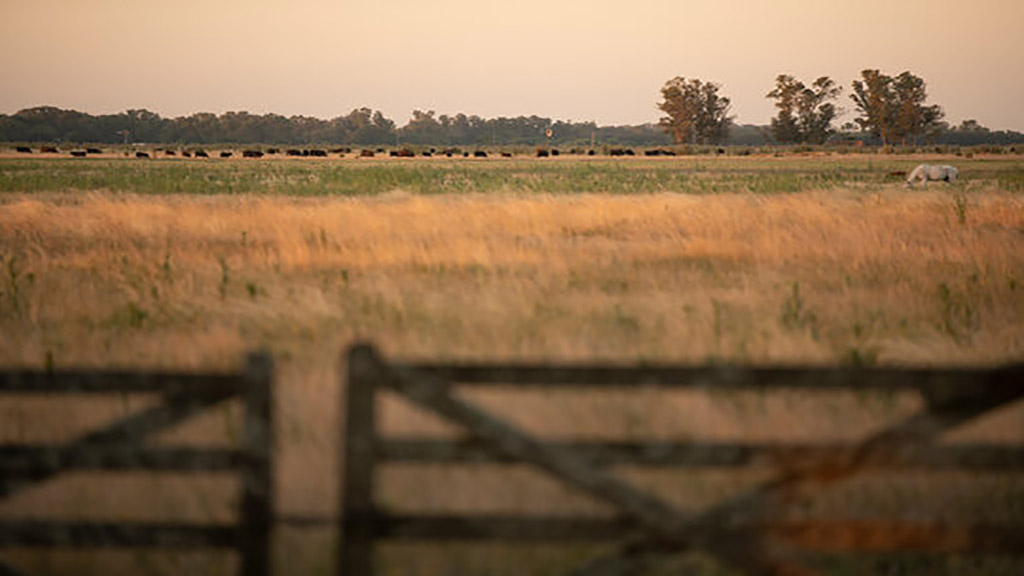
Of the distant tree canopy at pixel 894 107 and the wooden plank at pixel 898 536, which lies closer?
the wooden plank at pixel 898 536

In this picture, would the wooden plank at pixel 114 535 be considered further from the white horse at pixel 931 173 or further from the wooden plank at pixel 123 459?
the white horse at pixel 931 173

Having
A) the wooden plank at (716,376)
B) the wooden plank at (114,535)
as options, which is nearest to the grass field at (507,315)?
the wooden plank at (114,535)

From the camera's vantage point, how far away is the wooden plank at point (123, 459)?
3.65m

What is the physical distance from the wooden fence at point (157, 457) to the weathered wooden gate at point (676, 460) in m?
0.32

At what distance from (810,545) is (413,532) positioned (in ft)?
5.02

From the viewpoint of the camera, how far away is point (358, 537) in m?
3.58

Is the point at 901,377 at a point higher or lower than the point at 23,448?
higher

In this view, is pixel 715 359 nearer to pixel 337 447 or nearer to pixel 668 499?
pixel 668 499

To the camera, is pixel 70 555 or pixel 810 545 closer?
pixel 810 545

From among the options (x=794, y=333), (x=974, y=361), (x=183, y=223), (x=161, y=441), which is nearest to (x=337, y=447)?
(x=161, y=441)

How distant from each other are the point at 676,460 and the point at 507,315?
7.17m

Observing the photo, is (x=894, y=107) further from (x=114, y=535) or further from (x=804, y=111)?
(x=114, y=535)

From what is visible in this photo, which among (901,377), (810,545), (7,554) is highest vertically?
(901,377)

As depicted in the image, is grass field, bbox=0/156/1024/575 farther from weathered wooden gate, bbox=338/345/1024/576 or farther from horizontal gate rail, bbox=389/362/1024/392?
horizontal gate rail, bbox=389/362/1024/392
